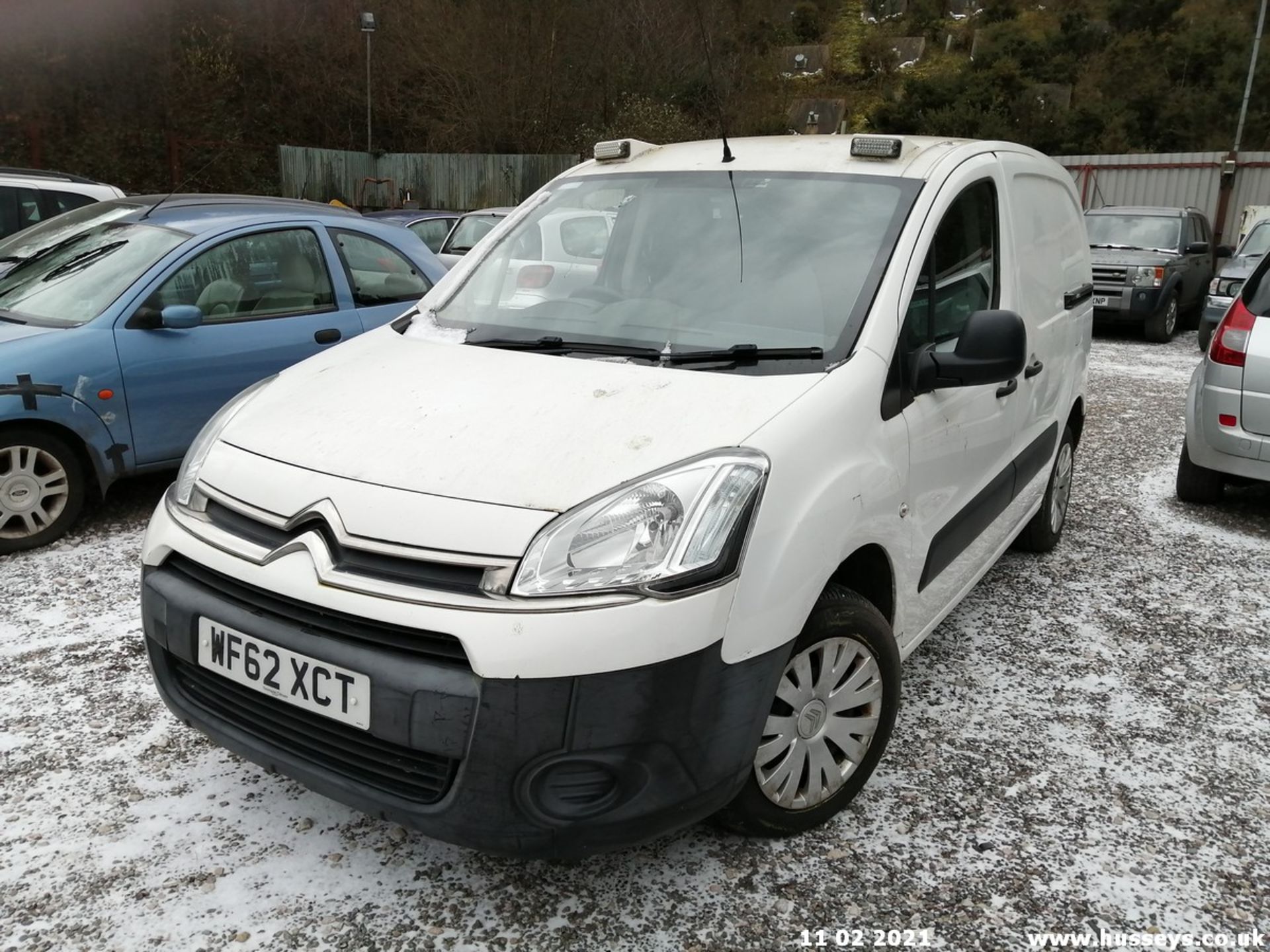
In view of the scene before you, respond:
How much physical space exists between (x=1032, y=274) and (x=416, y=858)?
2.96 metres

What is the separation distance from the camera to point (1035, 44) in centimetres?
3897

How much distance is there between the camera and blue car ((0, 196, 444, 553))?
444 cm

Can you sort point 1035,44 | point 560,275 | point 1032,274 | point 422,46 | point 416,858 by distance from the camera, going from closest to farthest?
1. point 416,858
2. point 560,275
3. point 1032,274
4. point 422,46
5. point 1035,44

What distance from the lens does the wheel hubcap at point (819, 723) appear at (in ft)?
7.72

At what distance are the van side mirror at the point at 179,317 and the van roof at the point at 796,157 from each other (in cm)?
214

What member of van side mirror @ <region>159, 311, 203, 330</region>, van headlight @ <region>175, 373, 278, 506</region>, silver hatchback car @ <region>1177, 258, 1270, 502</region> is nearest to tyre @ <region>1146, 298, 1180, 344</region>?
silver hatchback car @ <region>1177, 258, 1270, 502</region>

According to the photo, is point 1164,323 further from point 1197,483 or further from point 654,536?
point 654,536

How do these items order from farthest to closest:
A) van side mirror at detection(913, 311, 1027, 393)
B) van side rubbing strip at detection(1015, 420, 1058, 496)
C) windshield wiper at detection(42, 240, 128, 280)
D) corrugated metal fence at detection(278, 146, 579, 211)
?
corrugated metal fence at detection(278, 146, 579, 211) < windshield wiper at detection(42, 240, 128, 280) < van side rubbing strip at detection(1015, 420, 1058, 496) < van side mirror at detection(913, 311, 1027, 393)

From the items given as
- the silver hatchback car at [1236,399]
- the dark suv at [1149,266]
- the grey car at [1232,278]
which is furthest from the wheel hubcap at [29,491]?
the dark suv at [1149,266]

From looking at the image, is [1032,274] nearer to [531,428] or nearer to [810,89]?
[531,428]

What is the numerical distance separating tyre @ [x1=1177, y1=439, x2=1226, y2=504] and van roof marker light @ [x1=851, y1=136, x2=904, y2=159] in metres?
3.52

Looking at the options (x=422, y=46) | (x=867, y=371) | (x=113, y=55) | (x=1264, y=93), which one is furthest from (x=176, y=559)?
(x=1264, y=93)

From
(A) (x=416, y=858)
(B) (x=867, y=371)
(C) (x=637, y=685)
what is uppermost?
(B) (x=867, y=371)

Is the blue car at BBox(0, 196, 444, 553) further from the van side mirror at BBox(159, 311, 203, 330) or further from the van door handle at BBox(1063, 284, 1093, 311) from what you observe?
the van door handle at BBox(1063, 284, 1093, 311)
